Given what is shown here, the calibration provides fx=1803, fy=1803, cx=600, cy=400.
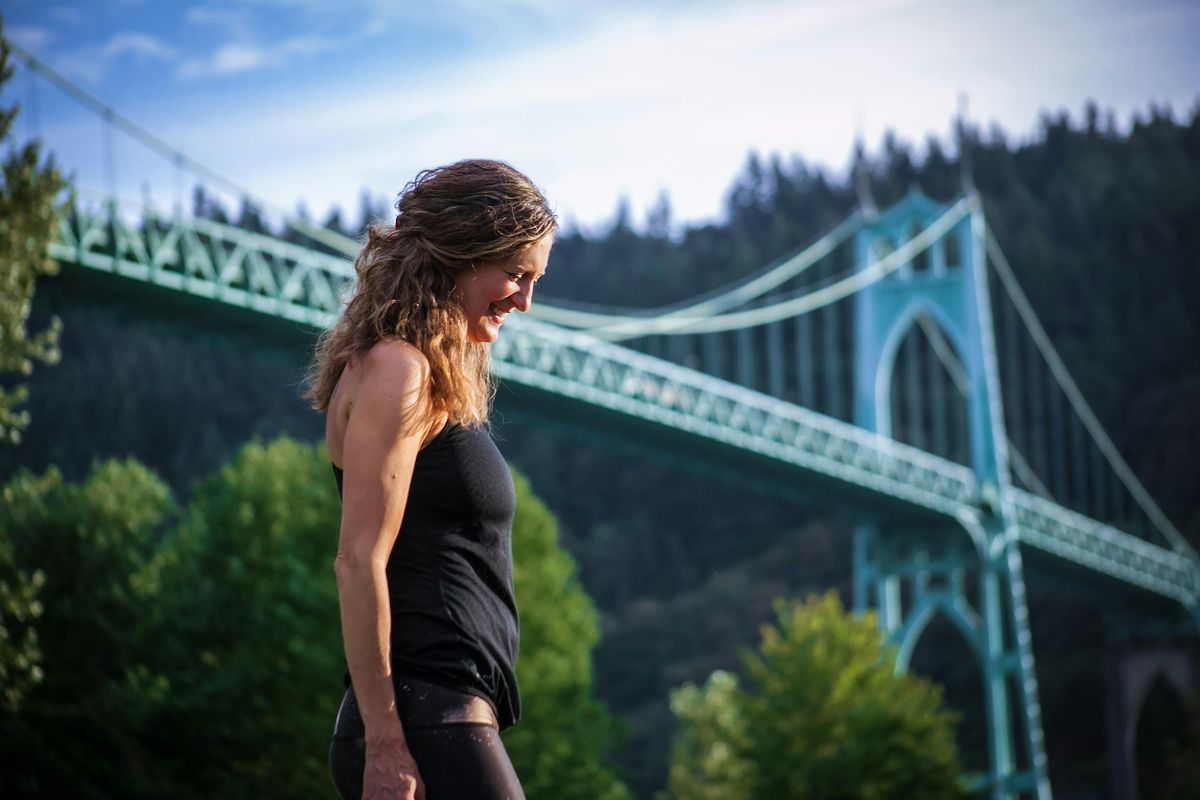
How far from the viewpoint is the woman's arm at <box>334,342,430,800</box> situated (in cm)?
243

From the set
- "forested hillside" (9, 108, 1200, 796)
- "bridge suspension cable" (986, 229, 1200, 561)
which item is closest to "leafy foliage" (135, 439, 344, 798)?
"forested hillside" (9, 108, 1200, 796)

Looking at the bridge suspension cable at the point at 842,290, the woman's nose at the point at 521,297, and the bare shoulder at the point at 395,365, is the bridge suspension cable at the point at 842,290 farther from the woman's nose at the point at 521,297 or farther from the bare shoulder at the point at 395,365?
the bare shoulder at the point at 395,365

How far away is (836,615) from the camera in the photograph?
23.5 m

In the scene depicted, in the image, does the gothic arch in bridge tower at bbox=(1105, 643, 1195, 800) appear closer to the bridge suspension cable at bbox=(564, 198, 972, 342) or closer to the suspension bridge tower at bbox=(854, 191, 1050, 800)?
the suspension bridge tower at bbox=(854, 191, 1050, 800)

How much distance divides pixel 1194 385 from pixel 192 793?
1614 inches

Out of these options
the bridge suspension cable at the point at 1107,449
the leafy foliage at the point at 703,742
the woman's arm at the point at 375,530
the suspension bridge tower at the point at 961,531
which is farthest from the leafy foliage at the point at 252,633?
the bridge suspension cable at the point at 1107,449

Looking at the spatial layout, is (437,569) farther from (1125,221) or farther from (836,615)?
(1125,221)

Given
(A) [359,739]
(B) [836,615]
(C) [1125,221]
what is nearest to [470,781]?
(A) [359,739]

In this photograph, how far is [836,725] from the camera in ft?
72.4

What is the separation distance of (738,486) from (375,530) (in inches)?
1721

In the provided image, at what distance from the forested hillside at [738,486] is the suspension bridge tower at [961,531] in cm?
1150

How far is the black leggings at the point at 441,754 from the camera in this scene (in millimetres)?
2426

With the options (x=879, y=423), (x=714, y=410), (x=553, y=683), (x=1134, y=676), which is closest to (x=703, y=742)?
(x=714, y=410)

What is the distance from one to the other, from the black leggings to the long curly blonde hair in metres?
0.41
